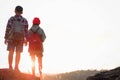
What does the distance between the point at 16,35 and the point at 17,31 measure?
0.19m

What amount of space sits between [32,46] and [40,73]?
4.64 ft

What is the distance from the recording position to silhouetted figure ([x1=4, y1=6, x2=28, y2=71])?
55.5ft

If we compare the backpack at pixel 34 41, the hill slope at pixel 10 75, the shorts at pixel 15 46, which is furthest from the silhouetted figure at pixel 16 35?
the backpack at pixel 34 41

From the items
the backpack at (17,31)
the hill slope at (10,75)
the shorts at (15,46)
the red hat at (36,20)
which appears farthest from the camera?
the red hat at (36,20)

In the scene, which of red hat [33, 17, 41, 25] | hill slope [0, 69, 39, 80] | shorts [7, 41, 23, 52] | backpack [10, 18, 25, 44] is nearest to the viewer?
hill slope [0, 69, 39, 80]

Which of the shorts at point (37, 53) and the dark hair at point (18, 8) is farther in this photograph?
the shorts at point (37, 53)

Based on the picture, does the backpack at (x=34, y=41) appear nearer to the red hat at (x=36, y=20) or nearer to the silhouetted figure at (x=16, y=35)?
the red hat at (x=36, y=20)

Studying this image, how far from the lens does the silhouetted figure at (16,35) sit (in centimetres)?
1692

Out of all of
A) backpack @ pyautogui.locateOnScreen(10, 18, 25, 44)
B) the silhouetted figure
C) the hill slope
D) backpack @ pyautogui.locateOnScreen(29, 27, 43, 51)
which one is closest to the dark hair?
the silhouetted figure

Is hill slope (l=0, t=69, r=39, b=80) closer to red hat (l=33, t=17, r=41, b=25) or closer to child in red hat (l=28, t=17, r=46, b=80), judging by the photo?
child in red hat (l=28, t=17, r=46, b=80)

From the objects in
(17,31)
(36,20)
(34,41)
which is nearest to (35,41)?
(34,41)

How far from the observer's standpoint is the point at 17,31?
17.1 m

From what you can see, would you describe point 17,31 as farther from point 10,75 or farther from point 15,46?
point 10,75

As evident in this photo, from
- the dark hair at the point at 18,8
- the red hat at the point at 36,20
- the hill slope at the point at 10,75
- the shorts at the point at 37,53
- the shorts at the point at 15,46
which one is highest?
the dark hair at the point at 18,8
